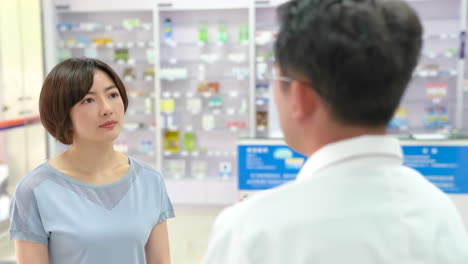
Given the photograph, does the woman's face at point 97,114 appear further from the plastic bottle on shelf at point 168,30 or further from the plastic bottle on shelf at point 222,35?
the plastic bottle on shelf at point 168,30

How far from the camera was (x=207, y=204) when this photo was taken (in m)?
6.30

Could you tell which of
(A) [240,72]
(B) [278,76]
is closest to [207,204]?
(A) [240,72]

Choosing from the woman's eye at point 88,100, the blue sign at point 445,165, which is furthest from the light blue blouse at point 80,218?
the blue sign at point 445,165

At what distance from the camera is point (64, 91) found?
155 centimetres

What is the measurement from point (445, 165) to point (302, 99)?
3.67 metres

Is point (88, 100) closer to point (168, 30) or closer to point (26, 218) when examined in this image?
point (26, 218)

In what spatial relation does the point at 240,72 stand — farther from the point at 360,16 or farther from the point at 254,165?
the point at 360,16

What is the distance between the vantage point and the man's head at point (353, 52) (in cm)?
68

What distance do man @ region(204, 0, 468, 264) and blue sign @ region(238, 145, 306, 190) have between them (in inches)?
129

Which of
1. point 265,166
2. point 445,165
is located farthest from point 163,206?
point 445,165

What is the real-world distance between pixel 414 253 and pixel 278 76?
1.24 feet

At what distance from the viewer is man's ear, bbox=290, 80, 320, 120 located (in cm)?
74

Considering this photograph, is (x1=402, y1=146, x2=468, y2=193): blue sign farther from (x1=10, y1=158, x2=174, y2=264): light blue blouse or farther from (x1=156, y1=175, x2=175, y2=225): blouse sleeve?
(x1=10, y1=158, x2=174, y2=264): light blue blouse

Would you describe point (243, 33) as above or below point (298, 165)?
above
